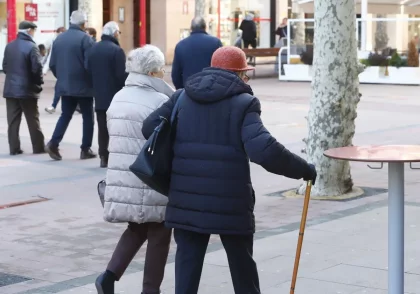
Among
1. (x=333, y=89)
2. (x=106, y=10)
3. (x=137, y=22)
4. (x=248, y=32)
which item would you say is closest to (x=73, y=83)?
(x=333, y=89)

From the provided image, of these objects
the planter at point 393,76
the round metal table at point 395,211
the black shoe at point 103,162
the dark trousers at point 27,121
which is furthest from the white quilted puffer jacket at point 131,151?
the planter at point 393,76

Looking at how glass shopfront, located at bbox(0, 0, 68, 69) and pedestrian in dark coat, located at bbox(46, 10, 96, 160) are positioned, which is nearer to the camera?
pedestrian in dark coat, located at bbox(46, 10, 96, 160)

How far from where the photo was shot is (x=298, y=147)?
45.1ft

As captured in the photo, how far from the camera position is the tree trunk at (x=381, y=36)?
1044 inches

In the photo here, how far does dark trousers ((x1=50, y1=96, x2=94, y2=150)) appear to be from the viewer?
1277 centimetres

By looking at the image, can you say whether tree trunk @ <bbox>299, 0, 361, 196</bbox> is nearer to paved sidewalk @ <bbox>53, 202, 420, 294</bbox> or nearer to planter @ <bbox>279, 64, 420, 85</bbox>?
paved sidewalk @ <bbox>53, 202, 420, 294</bbox>

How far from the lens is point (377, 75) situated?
26203 millimetres

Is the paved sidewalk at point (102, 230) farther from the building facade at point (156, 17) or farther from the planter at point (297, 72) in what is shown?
the building facade at point (156, 17)

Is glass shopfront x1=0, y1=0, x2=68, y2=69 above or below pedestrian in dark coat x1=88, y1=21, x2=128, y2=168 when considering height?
above

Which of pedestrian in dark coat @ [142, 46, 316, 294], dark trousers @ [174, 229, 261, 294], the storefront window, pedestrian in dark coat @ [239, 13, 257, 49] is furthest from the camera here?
the storefront window

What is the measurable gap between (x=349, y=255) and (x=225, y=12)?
32.4 m

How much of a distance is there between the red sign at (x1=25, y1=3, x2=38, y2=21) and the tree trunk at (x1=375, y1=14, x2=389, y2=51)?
1158 centimetres

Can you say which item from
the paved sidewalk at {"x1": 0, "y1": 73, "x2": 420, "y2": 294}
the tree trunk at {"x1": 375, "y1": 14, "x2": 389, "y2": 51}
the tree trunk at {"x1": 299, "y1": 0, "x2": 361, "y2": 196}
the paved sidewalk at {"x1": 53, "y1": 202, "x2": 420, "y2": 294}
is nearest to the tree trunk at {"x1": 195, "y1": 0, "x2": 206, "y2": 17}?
the tree trunk at {"x1": 375, "y1": 14, "x2": 389, "y2": 51}

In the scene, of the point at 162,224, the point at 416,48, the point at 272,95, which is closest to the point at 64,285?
the point at 162,224
